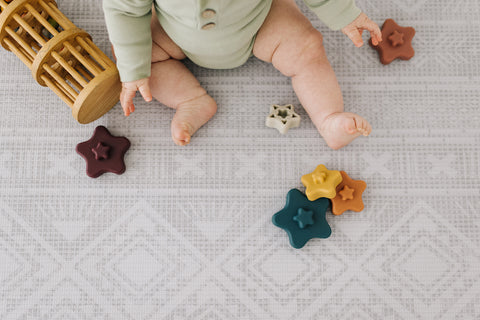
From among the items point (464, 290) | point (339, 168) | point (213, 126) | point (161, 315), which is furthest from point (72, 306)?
point (464, 290)

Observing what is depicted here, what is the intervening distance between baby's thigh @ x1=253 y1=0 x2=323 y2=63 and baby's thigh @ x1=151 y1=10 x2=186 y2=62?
0.14 metres

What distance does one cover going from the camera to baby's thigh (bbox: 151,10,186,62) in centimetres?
76

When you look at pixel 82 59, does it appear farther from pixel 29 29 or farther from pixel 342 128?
pixel 342 128

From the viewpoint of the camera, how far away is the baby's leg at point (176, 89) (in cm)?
76

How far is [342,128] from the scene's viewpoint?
0.72 metres

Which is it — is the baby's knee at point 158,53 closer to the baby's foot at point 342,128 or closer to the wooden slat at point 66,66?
the wooden slat at point 66,66

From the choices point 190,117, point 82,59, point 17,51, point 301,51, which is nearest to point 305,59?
point 301,51

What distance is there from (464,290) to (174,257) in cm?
51

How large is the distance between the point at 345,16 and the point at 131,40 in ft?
1.12

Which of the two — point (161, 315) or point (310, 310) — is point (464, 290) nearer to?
point (310, 310)

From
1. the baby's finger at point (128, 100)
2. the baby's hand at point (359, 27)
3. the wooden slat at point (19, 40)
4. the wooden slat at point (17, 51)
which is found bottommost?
the baby's finger at point (128, 100)

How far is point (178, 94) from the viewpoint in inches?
30.5

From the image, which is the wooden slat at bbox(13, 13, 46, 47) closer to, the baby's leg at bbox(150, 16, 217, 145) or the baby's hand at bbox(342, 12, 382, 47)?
the baby's leg at bbox(150, 16, 217, 145)

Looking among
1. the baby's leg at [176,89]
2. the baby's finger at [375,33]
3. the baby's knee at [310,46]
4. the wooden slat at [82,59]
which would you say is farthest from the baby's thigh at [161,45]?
the baby's finger at [375,33]
